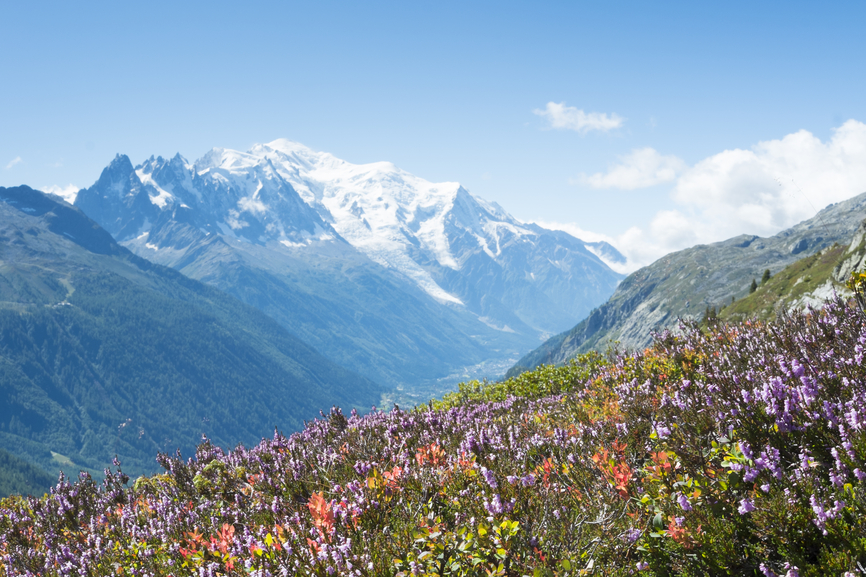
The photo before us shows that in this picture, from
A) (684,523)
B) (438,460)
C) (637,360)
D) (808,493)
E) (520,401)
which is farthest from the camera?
(520,401)

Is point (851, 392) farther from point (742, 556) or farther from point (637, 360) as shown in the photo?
point (637, 360)

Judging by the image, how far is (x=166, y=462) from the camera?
10977 millimetres

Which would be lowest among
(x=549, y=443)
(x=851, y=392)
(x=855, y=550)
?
(x=549, y=443)

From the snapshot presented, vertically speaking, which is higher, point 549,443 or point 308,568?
point 549,443

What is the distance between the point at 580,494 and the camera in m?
5.28

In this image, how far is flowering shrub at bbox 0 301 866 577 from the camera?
385cm

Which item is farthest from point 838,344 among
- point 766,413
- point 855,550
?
point 855,550

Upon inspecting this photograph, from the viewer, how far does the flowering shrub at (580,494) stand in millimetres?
3846

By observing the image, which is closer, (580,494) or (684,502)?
(684,502)

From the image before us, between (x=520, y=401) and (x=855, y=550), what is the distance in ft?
28.5

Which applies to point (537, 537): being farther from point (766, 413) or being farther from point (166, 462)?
point (166, 462)

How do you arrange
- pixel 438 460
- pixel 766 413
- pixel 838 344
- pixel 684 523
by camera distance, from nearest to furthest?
1. pixel 684 523
2. pixel 766 413
3. pixel 838 344
4. pixel 438 460

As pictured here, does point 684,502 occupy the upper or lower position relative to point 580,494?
upper

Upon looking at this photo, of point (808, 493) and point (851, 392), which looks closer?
point (808, 493)
